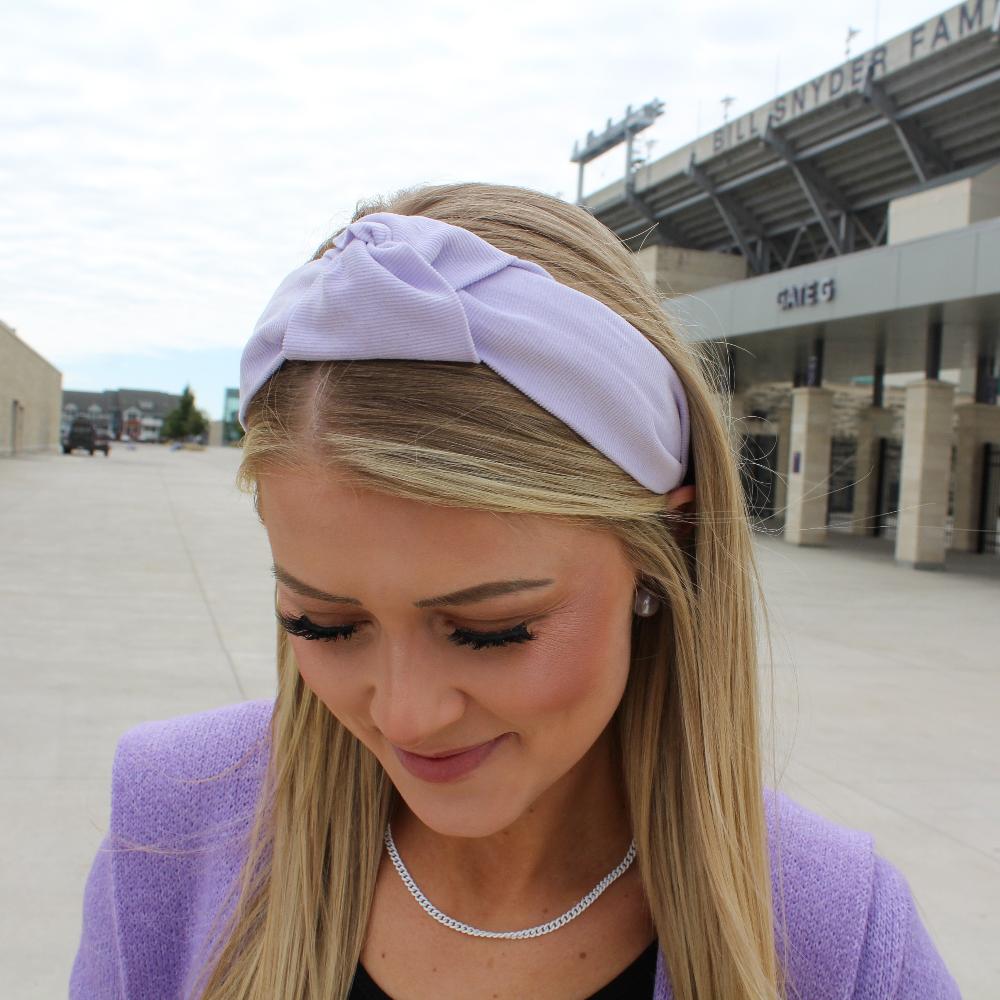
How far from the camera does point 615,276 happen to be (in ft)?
4.19

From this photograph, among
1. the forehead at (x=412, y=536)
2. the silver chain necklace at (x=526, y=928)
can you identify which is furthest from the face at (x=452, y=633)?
the silver chain necklace at (x=526, y=928)

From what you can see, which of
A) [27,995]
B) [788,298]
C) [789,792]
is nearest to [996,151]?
[788,298]

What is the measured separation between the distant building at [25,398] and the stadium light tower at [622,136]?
25716 mm

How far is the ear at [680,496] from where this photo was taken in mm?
1284

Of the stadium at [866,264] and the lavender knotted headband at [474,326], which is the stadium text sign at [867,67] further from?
the lavender knotted headband at [474,326]

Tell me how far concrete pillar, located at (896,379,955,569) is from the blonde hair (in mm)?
16960

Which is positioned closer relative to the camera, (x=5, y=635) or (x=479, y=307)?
(x=479, y=307)

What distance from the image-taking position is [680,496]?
1302 millimetres

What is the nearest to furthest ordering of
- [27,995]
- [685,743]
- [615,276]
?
[615,276] < [685,743] < [27,995]

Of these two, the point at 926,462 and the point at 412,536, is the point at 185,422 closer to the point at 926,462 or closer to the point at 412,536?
the point at 926,462

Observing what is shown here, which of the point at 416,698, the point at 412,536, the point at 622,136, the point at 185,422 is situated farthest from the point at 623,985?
the point at 185,422

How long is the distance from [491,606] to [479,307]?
0.32 metres

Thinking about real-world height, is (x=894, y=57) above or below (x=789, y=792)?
above

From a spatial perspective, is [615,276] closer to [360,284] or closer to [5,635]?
[360,284]
